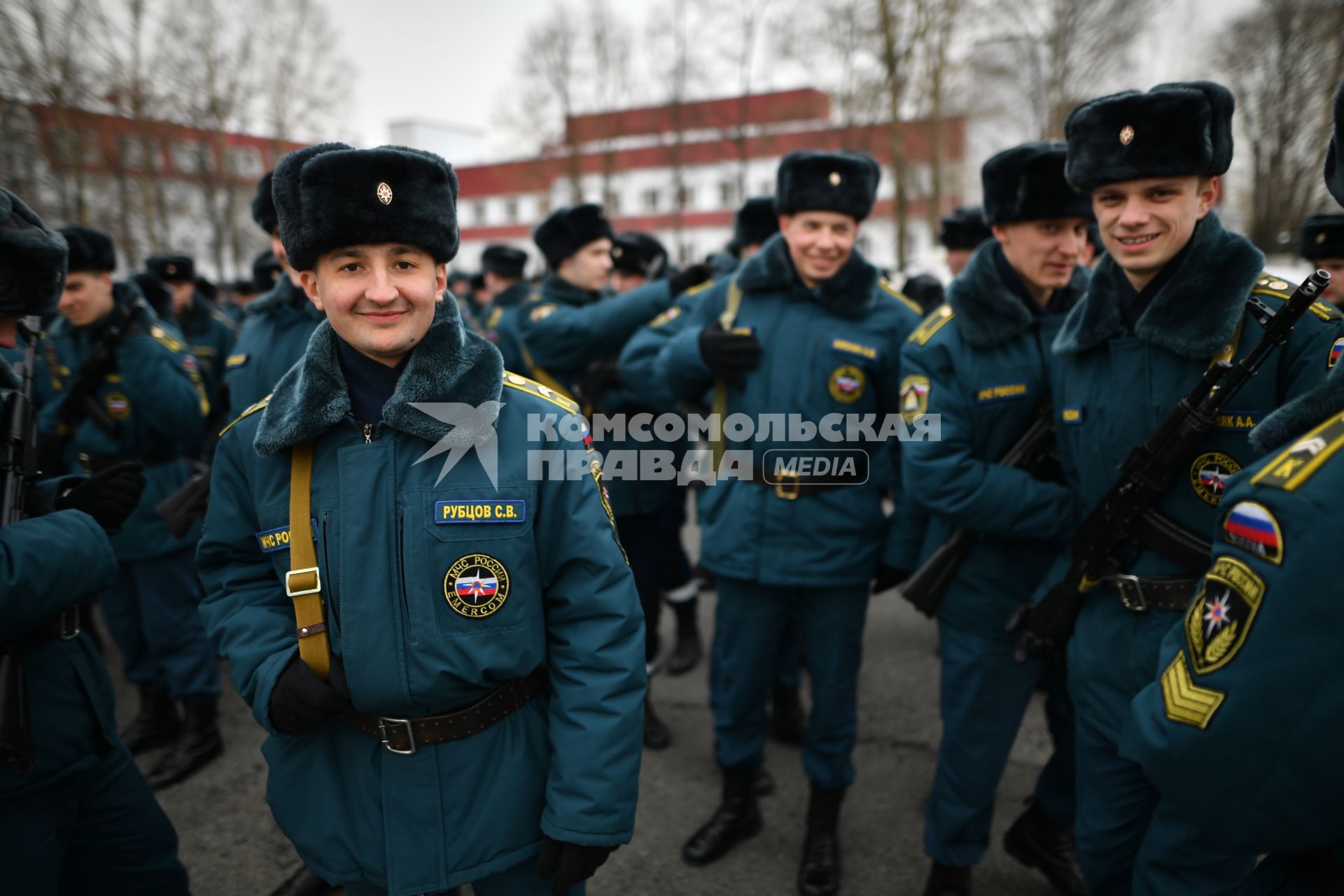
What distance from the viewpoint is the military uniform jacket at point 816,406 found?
9.25 ft

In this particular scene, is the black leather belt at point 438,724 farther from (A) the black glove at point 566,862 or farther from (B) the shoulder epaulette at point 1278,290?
(B) the shoulder epaulette at point 1278,290

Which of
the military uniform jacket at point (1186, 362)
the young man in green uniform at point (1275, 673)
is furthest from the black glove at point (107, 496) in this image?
the military uniform jacket at point (1186, 362)

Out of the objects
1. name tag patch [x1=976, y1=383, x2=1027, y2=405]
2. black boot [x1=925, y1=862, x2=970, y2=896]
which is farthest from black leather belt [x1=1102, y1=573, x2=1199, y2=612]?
black boot [x1=925, y1=862, x2=970, y2=896]

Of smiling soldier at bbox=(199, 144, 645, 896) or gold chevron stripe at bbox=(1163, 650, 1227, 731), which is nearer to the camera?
gold chevron stripe at bbox=(1163, 650, 1227, 731)

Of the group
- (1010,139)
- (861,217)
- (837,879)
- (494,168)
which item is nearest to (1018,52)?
(1010,139)

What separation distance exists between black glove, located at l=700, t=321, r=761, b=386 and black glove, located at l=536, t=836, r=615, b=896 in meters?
1.79

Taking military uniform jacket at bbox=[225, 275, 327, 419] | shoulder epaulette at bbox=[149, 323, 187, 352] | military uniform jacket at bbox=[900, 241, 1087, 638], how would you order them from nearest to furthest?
military uniform jacket at bbox=[900, 241, 1087, 638]
military uniform jacket at bbox=[225, 275, 327, 419]
shoulder epaulette at bbox=[149, 323, 187, 352]

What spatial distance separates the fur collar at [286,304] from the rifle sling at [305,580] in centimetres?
185

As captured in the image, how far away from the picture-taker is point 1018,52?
20.6 m

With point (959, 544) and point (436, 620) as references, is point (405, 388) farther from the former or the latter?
point (959, 544)

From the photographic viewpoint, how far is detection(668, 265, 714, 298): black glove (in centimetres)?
390

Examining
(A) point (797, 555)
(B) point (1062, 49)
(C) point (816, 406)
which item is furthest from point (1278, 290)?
(B) point (1062, 49)

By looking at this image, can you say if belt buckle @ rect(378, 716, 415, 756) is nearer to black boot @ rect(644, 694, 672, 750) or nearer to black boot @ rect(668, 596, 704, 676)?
black boot @ rect(644, 694, 672, 750)

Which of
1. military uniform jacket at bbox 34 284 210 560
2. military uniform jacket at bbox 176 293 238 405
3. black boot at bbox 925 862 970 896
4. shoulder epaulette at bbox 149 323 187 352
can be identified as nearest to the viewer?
black boot at bbox 925 862 970 896
